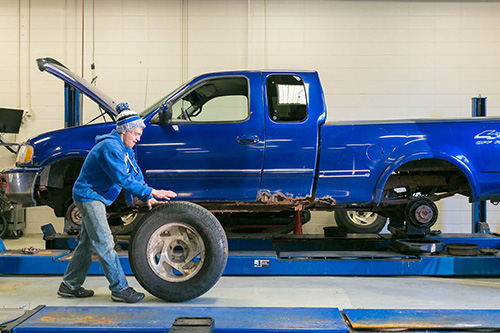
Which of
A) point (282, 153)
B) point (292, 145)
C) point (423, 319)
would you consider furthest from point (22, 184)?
point (423, 319)

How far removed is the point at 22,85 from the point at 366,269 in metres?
6.90

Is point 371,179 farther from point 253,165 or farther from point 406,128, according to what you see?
point 253,165

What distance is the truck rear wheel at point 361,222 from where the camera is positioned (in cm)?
787

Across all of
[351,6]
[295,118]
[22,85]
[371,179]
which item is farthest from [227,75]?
[22,85]

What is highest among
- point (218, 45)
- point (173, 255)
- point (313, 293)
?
point (218, 45)

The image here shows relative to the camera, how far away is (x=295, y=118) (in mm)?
5371

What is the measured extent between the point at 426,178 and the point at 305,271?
174 cm

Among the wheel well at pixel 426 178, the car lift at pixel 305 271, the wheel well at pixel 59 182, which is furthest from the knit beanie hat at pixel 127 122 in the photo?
the wheel well at pixel 426 178

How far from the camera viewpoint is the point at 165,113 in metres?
5.24

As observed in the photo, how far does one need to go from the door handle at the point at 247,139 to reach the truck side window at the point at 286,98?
31cm

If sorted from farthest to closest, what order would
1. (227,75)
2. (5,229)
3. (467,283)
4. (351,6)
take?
(351,6) → (5,229) → (227,75) → (467,283)

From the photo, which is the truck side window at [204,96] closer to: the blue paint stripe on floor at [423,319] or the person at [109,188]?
the person at [109,188]

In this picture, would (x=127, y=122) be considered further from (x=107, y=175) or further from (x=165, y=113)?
(x=165, y=113)

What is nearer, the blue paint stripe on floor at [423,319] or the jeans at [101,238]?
the blue paint stripe on floor at [423,319]
